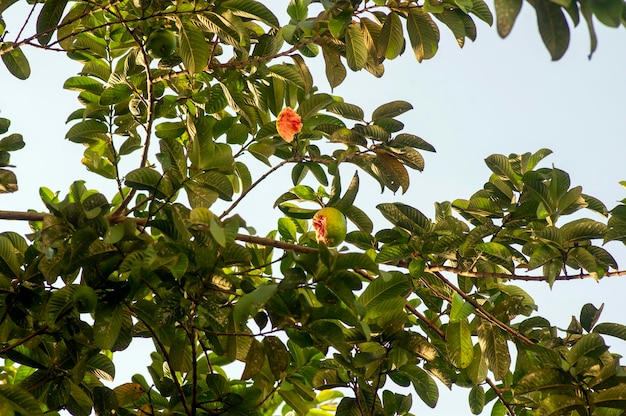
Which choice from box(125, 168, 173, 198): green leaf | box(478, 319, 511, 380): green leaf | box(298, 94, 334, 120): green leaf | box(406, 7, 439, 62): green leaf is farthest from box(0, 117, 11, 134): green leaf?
box(478, 319, 511, 380): green leaf

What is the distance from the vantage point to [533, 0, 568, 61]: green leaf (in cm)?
124

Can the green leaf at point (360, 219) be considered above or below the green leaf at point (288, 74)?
below

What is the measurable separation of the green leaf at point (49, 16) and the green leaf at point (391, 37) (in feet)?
3.27

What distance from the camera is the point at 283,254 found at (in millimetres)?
1903

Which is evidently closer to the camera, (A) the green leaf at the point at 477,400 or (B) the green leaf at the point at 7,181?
(B) the green leaf at the point at 7,181

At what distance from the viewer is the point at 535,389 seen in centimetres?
194

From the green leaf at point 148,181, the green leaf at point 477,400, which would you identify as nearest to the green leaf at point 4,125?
the green leaf at point 148,181

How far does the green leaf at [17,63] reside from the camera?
2.49 meters

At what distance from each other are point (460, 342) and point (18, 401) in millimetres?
1154

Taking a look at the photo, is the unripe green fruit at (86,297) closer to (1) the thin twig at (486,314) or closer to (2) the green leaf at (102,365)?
(2) the green leaf at (102,365)

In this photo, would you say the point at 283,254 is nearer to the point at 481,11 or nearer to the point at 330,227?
the point at 330,227

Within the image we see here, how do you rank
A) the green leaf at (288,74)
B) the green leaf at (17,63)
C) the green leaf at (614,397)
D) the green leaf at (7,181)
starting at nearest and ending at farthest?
the green leaf at (614,397)
the green leaf at (7,181)
the green leaf at (288,74)
the green leaf at (17,63)

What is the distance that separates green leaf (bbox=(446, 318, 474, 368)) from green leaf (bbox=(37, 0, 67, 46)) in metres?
1.50

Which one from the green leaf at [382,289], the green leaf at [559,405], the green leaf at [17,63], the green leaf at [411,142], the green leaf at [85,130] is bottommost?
the green leaf at [559,405]
